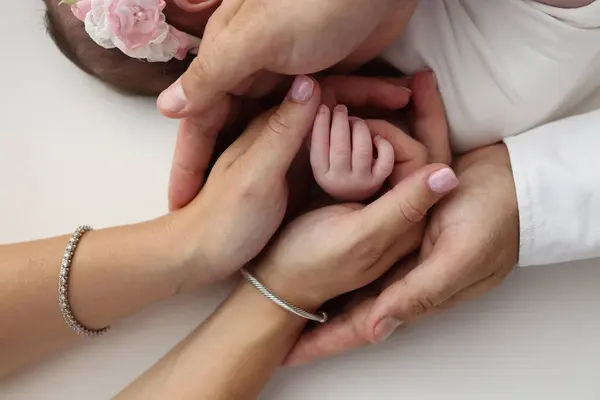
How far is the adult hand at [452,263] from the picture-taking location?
0.86 metres

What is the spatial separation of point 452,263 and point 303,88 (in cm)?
27

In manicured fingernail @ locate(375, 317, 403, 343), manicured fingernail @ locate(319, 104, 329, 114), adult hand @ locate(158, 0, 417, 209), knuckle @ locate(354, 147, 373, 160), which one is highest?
Result: adult hand @ locate(158, 0, 417, 209)

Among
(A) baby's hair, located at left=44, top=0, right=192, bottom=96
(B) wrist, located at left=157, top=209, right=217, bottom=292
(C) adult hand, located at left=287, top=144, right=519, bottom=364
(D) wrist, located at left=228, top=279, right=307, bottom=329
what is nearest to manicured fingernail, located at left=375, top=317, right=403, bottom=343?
(C) adult hand, located at left=287, top=144, right=519, bottom=364

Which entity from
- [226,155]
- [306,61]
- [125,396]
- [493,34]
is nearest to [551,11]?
[493,34]

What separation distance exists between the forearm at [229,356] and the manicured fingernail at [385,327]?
0.12 meters

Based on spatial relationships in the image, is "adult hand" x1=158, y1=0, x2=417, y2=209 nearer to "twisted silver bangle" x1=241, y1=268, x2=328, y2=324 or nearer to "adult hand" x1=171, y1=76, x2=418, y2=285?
"adult hand" x1=171, y1=76, x2=418, y2=285

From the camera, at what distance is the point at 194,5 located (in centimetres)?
94

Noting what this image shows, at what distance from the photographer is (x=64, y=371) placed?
3.30ft

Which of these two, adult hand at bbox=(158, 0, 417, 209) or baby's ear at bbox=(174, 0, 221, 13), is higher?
baby's ear at bbox=(174, 0, 221, 13)

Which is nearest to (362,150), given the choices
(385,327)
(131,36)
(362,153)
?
(362,153)

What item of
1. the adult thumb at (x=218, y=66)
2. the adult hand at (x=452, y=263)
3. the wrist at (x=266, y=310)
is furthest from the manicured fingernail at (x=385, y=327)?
the adult thumb at (x=218, y=66)

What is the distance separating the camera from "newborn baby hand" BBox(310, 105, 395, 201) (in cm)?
87

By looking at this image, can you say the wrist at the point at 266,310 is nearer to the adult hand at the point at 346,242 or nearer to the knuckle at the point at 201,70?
the adult hand at the point at 346,242

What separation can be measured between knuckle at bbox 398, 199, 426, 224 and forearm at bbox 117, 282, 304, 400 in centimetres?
21
